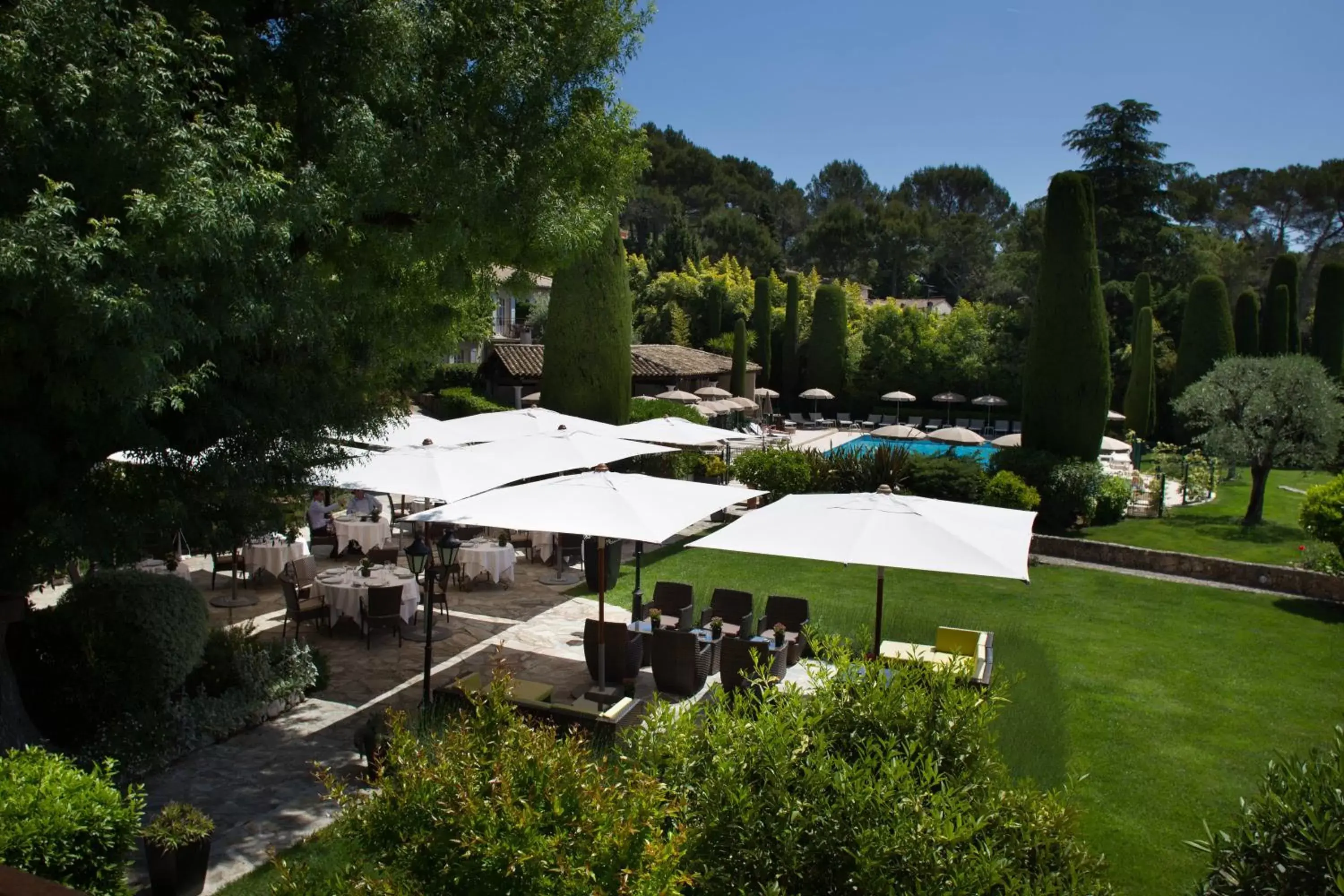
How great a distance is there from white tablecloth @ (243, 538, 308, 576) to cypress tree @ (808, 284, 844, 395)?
121 ft

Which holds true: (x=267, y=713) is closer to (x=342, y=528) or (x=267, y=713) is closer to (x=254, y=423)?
(x=254, y=423)

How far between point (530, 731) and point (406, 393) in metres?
8.31

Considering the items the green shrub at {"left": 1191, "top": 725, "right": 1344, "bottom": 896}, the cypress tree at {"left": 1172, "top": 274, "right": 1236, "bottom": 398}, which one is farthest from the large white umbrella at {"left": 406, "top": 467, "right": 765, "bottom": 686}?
the cypress tree at {"left": 1172, "top": 274, "right": 1236, "bottom": 398}

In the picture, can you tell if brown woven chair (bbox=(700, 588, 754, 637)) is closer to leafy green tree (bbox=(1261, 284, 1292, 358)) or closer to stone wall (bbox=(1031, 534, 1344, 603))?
stone wall (bbox=(1031, 534, 1344, 603))

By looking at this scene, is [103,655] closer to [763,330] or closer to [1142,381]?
[1142,381]

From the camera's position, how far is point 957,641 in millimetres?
9227

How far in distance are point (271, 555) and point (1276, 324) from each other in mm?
38185

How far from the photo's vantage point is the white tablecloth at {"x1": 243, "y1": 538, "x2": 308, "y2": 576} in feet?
41.8

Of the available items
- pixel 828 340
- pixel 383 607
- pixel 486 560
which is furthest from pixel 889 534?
pixel 828 340

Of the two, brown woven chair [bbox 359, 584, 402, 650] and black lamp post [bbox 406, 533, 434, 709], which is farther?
brown woven chair [bbox 359, 584, 402, 650]

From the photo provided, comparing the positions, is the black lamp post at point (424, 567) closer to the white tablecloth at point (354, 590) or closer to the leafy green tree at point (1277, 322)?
the white tablecloth at point (354, 590)

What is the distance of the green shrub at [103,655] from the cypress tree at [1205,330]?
34.6 metres

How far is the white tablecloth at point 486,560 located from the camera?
1329cm

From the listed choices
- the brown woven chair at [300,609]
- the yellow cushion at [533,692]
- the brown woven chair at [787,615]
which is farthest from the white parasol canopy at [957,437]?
the yellow cushion at [533,692]
